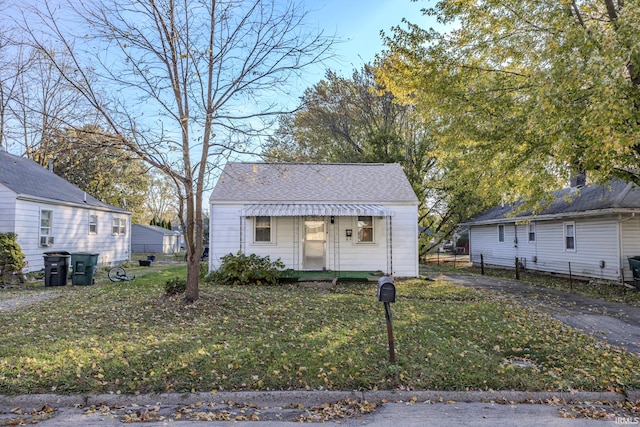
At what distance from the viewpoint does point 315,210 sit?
1310 cm

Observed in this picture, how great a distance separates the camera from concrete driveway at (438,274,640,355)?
262 inches

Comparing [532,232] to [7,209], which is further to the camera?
[532,232]

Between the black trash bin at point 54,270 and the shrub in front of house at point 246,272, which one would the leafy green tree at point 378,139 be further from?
the black trash bin at point 54,270

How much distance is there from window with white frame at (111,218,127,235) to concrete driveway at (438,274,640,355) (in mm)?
18108

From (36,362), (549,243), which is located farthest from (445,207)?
(36,362)

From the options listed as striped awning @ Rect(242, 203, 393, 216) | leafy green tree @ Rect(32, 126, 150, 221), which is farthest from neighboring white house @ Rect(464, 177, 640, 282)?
leafy green tree @ Rect(32, 126, 150, 221)

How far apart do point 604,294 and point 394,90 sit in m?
9.09

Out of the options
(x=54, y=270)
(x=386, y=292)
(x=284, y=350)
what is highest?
(x=386, y=292)

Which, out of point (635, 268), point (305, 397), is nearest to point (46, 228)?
point (305, 397)

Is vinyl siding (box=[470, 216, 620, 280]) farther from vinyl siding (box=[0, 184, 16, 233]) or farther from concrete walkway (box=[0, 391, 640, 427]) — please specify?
vinyl siding (box=[0, 184, 16, 233])

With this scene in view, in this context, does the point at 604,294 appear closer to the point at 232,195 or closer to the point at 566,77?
the point at 566,77

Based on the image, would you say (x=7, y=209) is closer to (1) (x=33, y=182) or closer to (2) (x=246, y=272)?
(1) (x=33, y=182)

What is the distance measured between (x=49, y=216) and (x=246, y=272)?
8877 millimetres

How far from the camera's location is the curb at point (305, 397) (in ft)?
12.8
